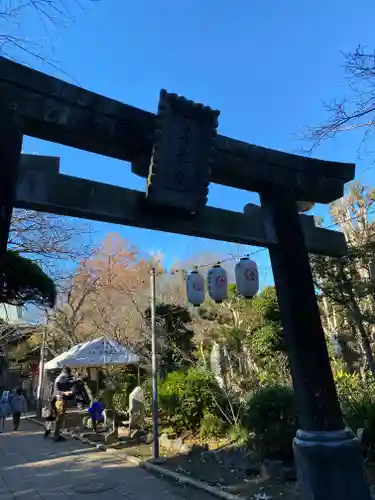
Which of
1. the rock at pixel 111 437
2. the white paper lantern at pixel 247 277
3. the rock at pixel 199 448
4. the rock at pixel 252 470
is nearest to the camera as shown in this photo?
the white paper lantern at pixel 247 277

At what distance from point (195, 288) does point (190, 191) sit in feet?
7.92

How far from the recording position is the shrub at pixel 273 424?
25.6ft

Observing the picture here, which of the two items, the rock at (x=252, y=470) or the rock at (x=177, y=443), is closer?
the rock at (x=252, y=470)

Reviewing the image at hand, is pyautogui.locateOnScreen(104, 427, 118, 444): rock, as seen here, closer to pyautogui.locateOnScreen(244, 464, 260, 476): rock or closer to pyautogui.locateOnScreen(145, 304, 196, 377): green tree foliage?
pyautogui.locateOnScreen(145, 304, 196, 377): green tree foliage

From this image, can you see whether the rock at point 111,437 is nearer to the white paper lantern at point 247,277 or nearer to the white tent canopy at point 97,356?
the white tent canopy at point 97,356

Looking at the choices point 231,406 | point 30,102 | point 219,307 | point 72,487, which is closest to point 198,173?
point 30,102

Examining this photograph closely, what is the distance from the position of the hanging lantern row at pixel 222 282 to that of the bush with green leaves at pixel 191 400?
202 inches

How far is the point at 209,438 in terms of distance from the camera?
34.8ft

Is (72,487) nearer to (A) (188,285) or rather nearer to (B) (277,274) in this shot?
(A) (188,285)

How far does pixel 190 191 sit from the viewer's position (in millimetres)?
5035

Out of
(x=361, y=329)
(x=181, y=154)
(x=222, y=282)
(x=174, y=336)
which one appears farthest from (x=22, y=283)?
(x=174, y=336)

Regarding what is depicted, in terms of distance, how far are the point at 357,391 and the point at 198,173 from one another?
23.9ft

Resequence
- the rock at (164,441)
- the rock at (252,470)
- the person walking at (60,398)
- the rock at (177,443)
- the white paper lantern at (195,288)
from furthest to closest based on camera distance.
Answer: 1. the person walking at (60,398)
2. the rock at (164,441)
3. the rock at (177,443)
4. the rock at (252,470)
5. the white paper lantern at (195,288)

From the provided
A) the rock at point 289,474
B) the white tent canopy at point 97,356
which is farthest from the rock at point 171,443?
the rock at point 289,474
